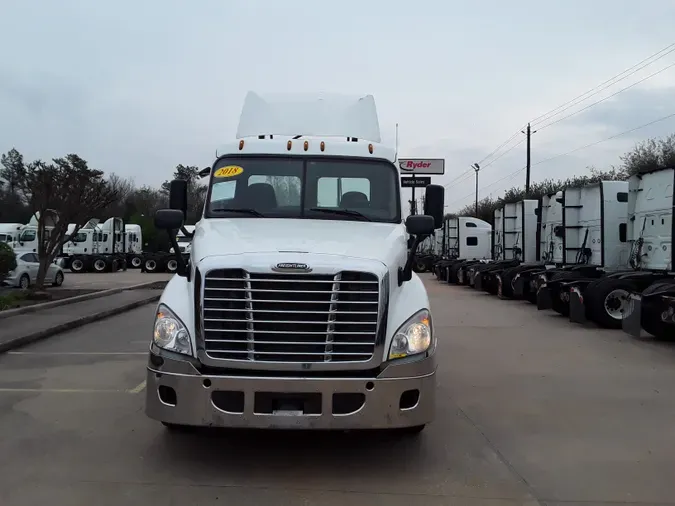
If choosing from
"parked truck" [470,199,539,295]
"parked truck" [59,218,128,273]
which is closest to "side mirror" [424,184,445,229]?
"parked truck" [470,199,539,295]

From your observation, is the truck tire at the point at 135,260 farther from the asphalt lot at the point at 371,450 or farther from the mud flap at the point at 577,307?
the asphalt lot at the point at 371,450

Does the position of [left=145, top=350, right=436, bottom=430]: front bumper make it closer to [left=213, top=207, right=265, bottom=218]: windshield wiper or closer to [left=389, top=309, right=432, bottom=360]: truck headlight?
[left=389, top=309, right=432, bottom=360]: truck headlight

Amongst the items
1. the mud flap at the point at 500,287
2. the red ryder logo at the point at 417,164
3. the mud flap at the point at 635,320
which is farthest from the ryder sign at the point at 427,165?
the mud flap at the point at 635,320

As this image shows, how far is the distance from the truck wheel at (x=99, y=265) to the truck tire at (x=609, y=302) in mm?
31643

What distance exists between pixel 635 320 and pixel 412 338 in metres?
8.14

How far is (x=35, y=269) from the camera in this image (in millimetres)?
22141

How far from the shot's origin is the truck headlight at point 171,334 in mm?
4793

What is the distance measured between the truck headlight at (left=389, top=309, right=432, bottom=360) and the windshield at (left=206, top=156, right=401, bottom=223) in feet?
4.65

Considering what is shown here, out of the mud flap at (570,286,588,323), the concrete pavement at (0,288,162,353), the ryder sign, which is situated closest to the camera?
the concrete pavement at (0,288,162,353)

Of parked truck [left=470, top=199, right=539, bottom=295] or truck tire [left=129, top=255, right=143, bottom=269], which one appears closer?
parked truck [left=470, top=199, right=539, bottom=295]

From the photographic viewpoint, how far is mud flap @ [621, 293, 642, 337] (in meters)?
11.4

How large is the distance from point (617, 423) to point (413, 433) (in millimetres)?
2271

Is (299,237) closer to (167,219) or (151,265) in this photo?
(167,219)

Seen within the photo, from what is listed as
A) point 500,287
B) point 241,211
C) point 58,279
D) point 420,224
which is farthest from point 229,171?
point 58,279
